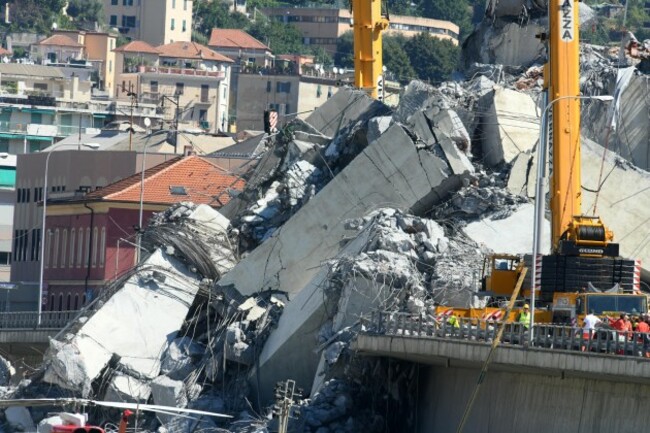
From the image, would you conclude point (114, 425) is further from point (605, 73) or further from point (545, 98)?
point (605, 73)

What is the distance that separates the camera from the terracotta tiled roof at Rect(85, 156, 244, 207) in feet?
327

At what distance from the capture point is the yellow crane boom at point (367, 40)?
83062 mm

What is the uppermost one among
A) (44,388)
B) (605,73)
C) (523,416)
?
(605,73)

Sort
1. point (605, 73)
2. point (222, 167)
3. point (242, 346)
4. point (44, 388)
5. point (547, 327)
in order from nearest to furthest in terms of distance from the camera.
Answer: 1. point (547, 327)
2. point (242, 346)
3. point (44, 388)
4. point (605, 73)
5. point (222, 167)

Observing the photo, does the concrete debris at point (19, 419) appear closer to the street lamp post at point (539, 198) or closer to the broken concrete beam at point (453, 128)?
the broken concrete beam at point (453, 128)

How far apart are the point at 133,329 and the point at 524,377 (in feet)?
64.9

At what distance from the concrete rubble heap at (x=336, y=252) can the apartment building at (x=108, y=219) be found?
2305cm

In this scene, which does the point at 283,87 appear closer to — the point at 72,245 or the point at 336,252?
the point at 72,245

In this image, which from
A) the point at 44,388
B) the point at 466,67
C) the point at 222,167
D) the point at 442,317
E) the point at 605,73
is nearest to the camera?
the point at 442,317

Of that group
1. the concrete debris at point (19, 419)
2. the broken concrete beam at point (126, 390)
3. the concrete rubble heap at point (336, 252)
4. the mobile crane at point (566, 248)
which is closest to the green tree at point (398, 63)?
the concrete rubble heap at point (336, 252)

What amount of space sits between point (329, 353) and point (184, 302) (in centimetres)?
1195

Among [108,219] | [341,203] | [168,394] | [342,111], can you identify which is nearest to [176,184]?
[108,219]

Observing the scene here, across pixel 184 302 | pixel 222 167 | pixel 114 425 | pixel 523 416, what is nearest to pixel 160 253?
pixel 184 302

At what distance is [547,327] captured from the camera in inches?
1912
